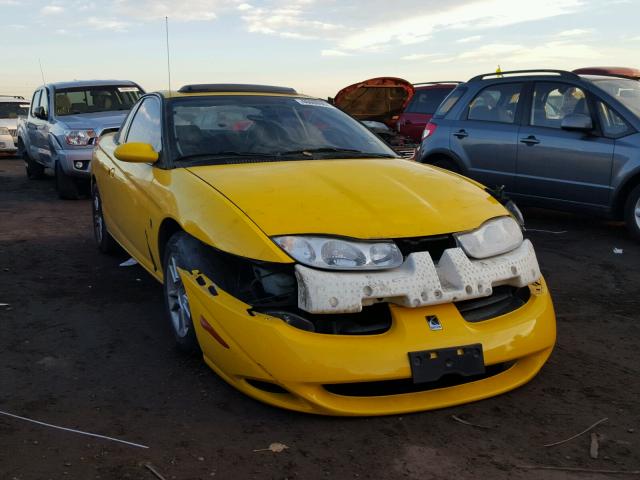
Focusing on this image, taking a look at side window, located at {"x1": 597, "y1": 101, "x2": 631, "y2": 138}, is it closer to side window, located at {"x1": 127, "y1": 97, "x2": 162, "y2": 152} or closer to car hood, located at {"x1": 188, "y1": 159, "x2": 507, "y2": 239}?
→ car hood, located at {"x1": 188, "y1": 159, "x2": 507, "y2": 239}

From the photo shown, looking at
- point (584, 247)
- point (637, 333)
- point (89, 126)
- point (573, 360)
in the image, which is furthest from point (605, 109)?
point (89, 126)

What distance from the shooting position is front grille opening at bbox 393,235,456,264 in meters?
3.51

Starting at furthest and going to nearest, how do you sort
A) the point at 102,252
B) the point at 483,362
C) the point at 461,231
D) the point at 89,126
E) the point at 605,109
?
the point at 89,126 < the point at 605,109 < the point at 102,252 < the point at 461,231 < the point at 483,362

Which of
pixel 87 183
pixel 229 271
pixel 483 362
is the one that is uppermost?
pixel 229 271

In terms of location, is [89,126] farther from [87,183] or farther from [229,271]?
[229,271]

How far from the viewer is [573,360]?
13.4 ft

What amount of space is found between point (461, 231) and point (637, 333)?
169 cm

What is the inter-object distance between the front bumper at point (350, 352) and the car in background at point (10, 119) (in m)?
16.1

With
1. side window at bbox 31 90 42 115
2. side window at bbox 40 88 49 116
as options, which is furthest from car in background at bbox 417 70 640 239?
side window at bbox 31 90 42 115

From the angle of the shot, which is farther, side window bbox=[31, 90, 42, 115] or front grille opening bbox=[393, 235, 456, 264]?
side window bbox=[31, 90, 42, 115]

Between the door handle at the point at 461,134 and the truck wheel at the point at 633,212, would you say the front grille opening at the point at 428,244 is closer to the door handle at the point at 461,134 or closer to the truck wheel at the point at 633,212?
the truck wheel at the point at 633,212

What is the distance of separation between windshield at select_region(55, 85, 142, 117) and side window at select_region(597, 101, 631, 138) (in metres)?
7.13

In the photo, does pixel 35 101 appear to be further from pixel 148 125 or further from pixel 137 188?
pixel 137 188

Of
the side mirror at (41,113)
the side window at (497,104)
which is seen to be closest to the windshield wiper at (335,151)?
the side window at (497,104)
